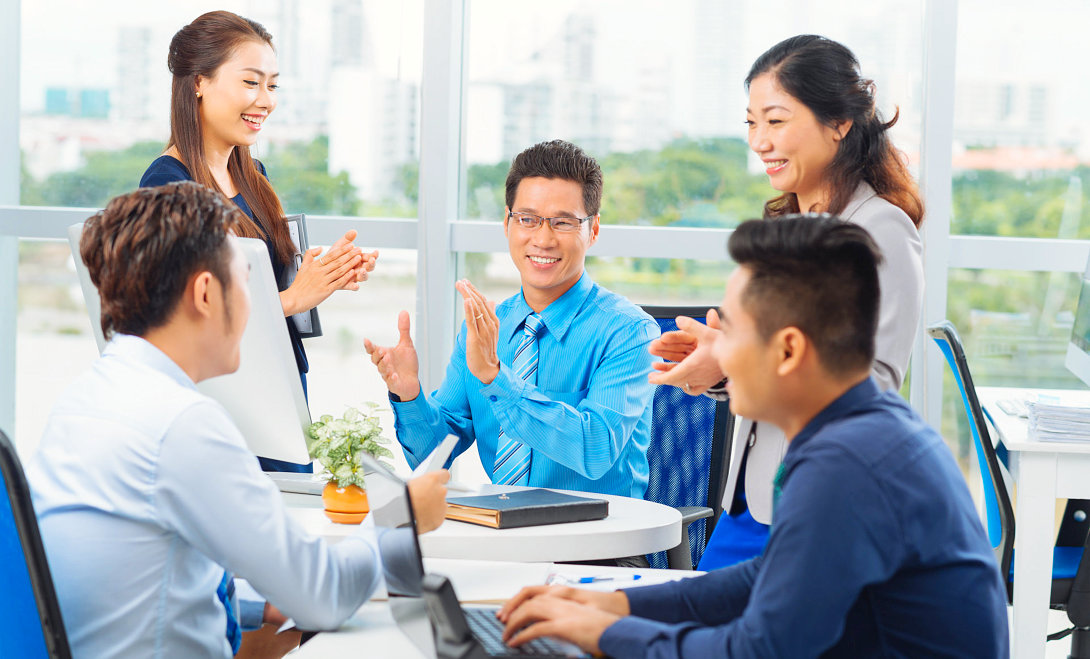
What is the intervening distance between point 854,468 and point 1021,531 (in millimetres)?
1632

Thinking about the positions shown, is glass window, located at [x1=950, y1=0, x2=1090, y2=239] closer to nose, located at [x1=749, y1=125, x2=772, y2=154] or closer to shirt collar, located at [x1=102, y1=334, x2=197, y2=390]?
nose, located at [x1=749, y1=125, x2=772, y2=154]

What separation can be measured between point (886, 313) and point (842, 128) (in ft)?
1.19

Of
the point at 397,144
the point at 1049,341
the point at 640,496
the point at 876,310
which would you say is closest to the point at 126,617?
the point at 876,310

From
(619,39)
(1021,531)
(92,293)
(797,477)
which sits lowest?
(1021,531)

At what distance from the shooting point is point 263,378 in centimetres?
158

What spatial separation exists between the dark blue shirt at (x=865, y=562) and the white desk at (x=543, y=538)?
1.67ft

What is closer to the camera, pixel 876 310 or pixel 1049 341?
pixel 876 310

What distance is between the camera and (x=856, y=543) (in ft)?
3.26

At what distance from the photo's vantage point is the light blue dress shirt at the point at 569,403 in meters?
1.97

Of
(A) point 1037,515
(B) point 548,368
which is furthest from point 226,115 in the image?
(A) point 1037,515

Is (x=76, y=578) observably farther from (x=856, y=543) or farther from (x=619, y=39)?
(x=619, y=39)

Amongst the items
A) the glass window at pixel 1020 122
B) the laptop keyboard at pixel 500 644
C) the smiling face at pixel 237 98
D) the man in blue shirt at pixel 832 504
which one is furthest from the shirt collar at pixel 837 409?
the glass window at pixel 1020 122

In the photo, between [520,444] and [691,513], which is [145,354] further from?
[691,513]

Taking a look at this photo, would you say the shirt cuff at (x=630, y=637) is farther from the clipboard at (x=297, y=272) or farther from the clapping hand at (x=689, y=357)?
the clipboard at (x=297, y=272)
